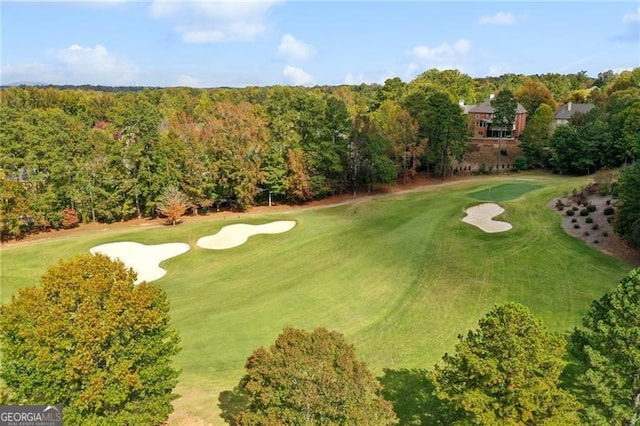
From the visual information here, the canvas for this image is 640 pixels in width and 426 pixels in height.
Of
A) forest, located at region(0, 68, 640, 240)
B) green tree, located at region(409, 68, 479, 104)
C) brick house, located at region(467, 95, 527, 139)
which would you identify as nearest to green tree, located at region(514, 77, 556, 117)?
brick house, located at region(467, 95, 527, 139)

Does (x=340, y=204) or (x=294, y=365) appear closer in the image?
(x=294, y=365)

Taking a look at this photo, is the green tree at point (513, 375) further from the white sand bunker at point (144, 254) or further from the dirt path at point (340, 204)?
the white sand bunker at point (144, 254)

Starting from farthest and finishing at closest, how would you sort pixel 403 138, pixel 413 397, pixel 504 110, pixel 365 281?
1. pixel 504 110
2. pixel 403 138
3. pixel 365 281
4. pixel 413 397

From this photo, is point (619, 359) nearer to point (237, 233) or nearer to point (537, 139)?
point (237, 233)

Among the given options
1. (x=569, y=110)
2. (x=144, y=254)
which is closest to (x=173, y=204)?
(x=144, y=254)

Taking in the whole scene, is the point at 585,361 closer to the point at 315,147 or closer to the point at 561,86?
the point at 315,147

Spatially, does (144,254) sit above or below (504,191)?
below
